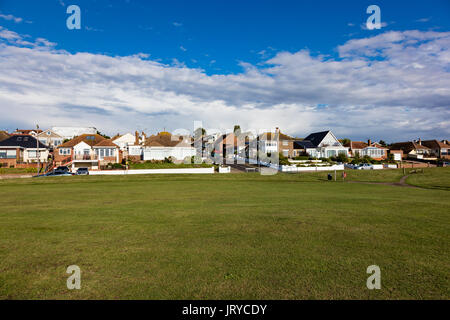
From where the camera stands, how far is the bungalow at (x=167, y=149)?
6844 centimetres

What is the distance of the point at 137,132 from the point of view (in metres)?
91.2

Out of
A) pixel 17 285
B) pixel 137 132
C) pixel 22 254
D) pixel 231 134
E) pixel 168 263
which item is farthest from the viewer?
pixel 231 134

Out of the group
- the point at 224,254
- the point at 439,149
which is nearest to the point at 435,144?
the point at 439,149

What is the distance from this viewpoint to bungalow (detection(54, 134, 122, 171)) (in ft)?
200

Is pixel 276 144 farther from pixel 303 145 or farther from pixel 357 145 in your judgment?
pixel 357 145

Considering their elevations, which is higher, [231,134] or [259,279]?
[231,134]

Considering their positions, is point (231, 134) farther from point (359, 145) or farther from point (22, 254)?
point (22, 254)

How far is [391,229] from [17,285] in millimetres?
12922

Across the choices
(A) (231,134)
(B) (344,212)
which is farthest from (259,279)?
(A) (231,134)

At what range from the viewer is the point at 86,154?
6238 centimetres

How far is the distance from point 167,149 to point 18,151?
34407mm

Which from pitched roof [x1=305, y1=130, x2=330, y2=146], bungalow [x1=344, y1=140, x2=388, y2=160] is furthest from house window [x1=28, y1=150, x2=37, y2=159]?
bungalow [x1=344, y1=140, x2=388, y2=160]

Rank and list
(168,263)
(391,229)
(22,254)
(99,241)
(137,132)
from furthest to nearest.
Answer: (137,132), (391,229), (99,241), (22,254), (168,263)

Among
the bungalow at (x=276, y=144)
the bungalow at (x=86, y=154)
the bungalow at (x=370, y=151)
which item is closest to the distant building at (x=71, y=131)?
the bungalow at (x=86, y=154)
